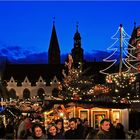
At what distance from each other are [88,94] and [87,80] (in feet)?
5.83

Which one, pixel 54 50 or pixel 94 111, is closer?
pixel 94 111

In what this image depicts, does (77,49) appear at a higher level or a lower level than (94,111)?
higher

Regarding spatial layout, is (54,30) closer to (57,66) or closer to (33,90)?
(57,66)

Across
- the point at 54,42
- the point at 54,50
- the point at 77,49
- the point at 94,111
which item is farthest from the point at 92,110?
the point at 54,50

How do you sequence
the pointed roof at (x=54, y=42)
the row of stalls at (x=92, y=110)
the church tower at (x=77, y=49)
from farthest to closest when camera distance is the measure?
the pointed roof at (x=54, y=42) → the church tower at (x=77, y=49) → the row of stalls at (x=92, y=110)

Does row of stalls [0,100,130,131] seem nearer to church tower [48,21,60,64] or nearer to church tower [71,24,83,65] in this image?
church tower [71,24,83,65]

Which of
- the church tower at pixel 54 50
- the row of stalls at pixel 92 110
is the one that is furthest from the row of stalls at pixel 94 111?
the church tower at pixel 54 50

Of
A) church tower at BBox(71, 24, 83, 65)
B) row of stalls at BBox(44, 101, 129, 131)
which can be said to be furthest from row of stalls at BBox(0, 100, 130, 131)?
church tower at BBox(71, 24, 83, 65)

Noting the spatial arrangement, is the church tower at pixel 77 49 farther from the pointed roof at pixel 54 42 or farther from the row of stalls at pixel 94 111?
the row of stalls at pixel 94 111

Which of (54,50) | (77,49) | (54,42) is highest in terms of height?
(54,42)

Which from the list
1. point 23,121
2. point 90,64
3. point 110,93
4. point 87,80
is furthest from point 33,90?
point 23,121

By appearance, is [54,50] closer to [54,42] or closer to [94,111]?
[54,42]

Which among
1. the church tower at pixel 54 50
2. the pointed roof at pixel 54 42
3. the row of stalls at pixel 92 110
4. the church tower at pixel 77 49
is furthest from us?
the church tower at pixel 54 50

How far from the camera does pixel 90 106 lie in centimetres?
2209
